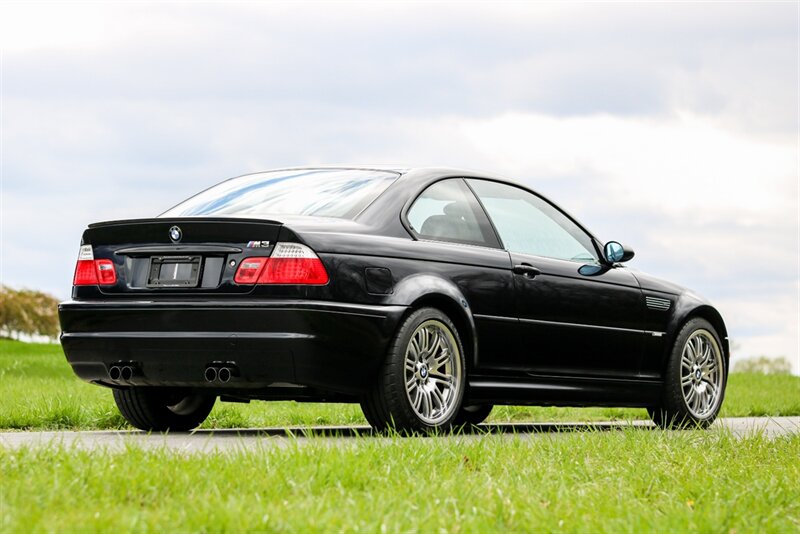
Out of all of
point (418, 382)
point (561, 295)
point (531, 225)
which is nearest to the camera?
point (418, 382)

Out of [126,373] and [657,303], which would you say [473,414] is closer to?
[657,303]

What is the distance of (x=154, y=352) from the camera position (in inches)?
281

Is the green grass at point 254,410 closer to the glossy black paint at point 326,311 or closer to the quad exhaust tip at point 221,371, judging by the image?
the glossy black paint at point 326,311

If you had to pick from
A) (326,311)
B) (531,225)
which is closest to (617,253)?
(531,225)

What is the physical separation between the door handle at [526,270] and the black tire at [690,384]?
189 centimetres

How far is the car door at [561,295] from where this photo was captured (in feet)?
27.4

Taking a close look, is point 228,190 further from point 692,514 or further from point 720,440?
point 692,514

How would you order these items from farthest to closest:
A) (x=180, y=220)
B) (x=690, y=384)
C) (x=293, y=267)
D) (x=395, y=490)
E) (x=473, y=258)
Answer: (x=690, y=384), (x=473, y=258), (x=180, y=220), (x=293, y=267), (x=395, y=490)

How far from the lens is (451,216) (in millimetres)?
8109

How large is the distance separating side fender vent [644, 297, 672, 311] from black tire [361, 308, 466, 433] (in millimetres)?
2427

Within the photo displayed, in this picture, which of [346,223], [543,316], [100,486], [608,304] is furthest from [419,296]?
[100,486]

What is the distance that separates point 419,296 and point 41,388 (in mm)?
6572

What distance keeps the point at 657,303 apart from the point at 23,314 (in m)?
29.5

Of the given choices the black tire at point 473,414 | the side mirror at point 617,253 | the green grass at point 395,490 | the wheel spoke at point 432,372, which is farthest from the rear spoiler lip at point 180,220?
the black tire at point 473,414
